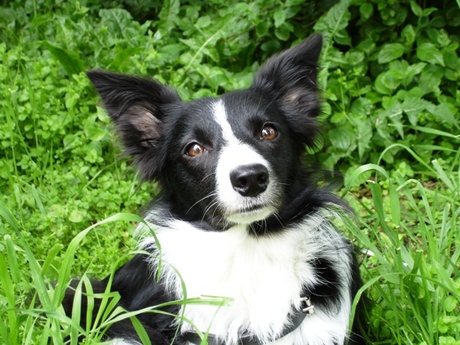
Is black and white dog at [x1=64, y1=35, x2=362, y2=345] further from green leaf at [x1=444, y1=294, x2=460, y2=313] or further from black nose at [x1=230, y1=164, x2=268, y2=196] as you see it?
green leaf at [x1=444, y1=294, x2=460, y2=313]

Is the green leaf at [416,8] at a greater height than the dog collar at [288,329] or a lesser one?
greater

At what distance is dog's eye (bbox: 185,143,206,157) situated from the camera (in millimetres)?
3252

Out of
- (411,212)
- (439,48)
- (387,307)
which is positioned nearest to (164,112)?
(387,307)

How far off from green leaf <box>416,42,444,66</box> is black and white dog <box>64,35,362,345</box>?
6.22 ft

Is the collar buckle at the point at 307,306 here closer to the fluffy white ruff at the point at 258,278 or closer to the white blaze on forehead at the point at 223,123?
the fluffy white ruff at the point at 258,278

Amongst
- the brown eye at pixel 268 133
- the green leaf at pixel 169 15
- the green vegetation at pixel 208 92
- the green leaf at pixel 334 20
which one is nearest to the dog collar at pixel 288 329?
the brown eye at pixel 268 133

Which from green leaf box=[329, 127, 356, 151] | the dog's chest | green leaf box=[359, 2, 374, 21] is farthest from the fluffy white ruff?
green leaf box=[359, 2, 374, 21]

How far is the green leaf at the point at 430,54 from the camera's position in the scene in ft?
16.6

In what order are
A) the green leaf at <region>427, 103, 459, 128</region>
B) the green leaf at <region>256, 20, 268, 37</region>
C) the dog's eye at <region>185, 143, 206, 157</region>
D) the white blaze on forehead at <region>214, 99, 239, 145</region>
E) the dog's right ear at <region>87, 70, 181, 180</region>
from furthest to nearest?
the green leaf at <region>256, 20, 268, 37</region> < the green leaf at <region>427, 103, 459, 128</region> < the dog's right ear at <region>87, 70, 181, 180</region> < the dog's eye at <region>185, 143, 206, 157</region> < the white blaze on forehead at <region>214, 99, 239, 145</region>

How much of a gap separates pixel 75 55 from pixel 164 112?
2.22 metres

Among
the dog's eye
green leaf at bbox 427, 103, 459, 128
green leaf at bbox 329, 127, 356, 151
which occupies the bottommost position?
green leaf at bbox 329, 127, 356, 151

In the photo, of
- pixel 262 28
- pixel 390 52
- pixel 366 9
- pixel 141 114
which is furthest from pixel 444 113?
pixel 141 114

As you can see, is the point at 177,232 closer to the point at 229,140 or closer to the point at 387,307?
the point at 229,140

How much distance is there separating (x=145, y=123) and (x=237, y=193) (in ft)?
2.55
